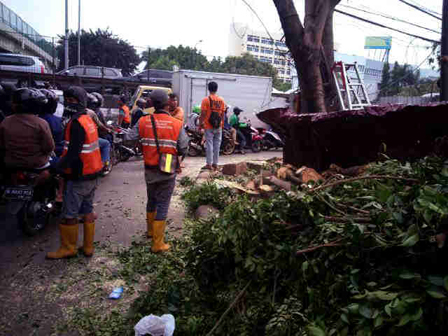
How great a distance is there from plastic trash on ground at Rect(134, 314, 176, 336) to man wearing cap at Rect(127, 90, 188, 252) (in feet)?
5.84

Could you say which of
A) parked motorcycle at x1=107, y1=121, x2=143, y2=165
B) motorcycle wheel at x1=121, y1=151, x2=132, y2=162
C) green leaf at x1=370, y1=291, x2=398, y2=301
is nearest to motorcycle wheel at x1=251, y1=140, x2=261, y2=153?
parked motorcycle at x1=107, y1=121, x2=143, y2=165

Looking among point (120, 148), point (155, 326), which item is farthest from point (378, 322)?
point (120, 148)

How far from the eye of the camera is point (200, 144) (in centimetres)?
1162

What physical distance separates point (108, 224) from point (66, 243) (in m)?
1.17

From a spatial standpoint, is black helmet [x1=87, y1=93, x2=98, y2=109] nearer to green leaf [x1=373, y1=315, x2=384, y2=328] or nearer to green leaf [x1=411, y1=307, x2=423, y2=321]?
green leaf [x1=373, y1=315, x2=384, y2=328]

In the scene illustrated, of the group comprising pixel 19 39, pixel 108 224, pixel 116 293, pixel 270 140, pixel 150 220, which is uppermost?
pixel 19 39

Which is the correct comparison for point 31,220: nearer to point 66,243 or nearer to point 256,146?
point 66,243

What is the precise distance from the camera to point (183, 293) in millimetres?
3096

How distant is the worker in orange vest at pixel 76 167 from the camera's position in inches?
159

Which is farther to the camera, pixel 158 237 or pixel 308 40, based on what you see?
pixel 308 40

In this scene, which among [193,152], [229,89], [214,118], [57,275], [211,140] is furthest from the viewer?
[229,89]

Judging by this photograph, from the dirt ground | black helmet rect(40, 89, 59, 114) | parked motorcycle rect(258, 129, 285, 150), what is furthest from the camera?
parked motorcycle rect(258, 129, 285, 150)

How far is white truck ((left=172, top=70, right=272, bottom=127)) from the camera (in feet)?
49.2

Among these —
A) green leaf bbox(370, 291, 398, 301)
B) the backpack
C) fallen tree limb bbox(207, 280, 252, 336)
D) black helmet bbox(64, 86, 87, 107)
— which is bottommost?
fallen tree limb bbox(207, 280, 252, 336)
